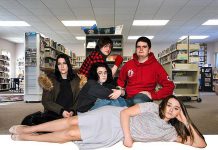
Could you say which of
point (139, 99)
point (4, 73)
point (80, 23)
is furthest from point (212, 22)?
point (4, 73)

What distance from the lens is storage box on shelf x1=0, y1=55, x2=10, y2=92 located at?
A: 13.3 meters

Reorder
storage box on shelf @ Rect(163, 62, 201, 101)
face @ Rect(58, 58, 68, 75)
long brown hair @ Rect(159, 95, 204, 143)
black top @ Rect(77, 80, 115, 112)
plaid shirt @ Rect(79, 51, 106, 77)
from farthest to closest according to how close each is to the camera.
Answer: storage box on shelf @ Rect(163, 62, 201, 101) → plaid shirt @ Rect(79, 51, 106, 77) → face @ Rect(58, 58, 68, 75) → black top @ Rect(77, 80, 115, 112) → long brown hair @ Rect(159, 95, 204, 143)

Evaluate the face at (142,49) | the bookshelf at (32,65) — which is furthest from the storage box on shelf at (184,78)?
the face at (142,49)

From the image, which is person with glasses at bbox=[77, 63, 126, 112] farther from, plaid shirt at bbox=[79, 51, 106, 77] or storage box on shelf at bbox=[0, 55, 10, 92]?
storage box on shelf at bbox=[0, 55, 10, 92]

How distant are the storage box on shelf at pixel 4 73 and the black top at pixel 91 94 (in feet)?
39.4

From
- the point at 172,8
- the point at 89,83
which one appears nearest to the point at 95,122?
the point at 89,83

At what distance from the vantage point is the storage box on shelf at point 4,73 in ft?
43.7

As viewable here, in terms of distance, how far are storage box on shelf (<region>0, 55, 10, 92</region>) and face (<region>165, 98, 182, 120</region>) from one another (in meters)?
12.6

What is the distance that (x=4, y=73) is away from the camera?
13750mm

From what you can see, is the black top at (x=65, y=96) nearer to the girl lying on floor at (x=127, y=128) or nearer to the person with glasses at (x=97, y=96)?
the person with glasses at (x=97, y=96)

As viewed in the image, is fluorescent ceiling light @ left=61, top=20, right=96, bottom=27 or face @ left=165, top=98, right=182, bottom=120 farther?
fluorescent ceiling light @ left=61, top=20, right=96, bottom=27

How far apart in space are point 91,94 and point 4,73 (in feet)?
41.6

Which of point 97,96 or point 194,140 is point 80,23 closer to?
point 97,96

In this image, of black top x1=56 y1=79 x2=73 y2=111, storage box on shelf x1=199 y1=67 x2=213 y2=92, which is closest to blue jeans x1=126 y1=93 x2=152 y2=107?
black top x1=56 y1=79 x2=73 y2=111
